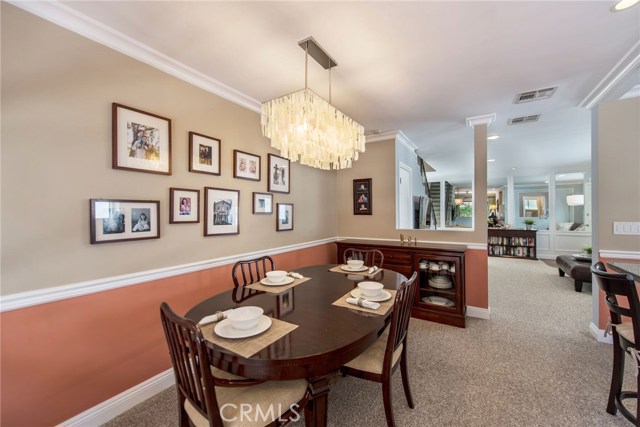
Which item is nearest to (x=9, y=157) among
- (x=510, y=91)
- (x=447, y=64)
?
(x=447, y=64)

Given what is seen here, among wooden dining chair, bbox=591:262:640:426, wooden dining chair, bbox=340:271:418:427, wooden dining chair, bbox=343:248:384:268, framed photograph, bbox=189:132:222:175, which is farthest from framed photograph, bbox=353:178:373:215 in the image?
wooden dining chair, bbox=591:262:640:426

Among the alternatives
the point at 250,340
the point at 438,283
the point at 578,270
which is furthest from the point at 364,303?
the point at 578,270

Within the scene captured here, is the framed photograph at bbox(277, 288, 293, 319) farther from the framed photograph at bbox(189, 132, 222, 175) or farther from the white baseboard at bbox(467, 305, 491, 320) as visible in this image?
the white baseboard at bbox(467, 305, 491, 320)

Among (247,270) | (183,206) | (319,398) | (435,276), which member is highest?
(183,206)

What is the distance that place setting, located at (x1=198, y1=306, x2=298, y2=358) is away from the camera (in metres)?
1.10

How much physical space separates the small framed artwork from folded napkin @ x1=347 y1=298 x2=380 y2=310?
173cm

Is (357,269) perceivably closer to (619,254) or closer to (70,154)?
(70,154)

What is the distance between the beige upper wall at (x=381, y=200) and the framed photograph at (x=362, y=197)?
2.4 inches

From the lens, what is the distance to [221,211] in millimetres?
2393

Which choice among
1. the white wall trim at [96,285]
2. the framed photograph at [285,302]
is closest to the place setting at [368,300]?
the framed photograph at [285,302]

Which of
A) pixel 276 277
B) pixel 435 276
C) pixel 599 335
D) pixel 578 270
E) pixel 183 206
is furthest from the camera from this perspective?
pixel 578 270

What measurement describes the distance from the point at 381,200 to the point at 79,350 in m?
3.57

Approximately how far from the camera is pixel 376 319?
4.43ft

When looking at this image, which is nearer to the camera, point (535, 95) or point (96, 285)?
point (96, 285)
